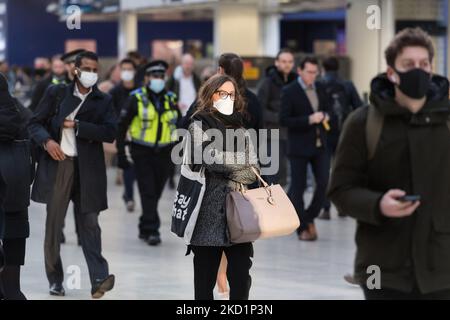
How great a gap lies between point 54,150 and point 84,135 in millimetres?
281

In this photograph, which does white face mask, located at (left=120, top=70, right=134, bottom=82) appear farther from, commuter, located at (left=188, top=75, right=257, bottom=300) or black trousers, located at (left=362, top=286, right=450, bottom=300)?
black trousers, located at (left=362, top=286, right=450, bottom=300)

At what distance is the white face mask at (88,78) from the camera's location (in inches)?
369

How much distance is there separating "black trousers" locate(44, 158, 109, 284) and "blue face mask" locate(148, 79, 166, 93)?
132 inches

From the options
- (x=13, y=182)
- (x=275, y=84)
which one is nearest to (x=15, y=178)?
(x=13, y=182)

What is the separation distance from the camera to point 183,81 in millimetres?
17906

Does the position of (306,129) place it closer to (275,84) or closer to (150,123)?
(275,84)

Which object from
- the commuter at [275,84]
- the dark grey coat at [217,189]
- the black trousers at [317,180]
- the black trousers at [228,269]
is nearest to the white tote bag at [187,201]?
the dark grey coat at [217,189]

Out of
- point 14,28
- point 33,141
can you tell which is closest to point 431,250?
point 33,141

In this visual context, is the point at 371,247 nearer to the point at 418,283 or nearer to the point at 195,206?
the point at 418,283

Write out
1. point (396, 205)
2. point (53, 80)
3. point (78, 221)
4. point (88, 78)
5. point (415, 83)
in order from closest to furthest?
point (396, 205)
point (415, 83)
point (88, 78)
point (78, 221)
point (53, 80)

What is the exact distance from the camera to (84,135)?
30.1 ft

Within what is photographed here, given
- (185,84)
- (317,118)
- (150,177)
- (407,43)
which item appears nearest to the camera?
(407,43)
